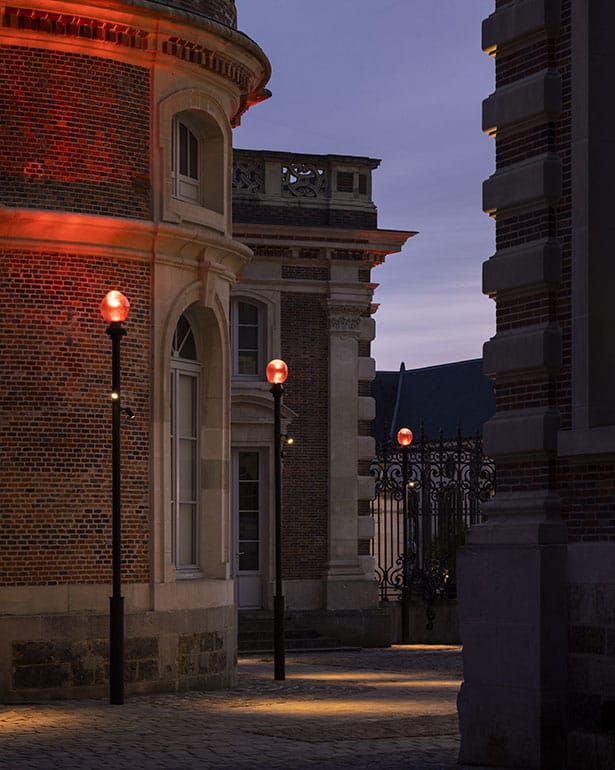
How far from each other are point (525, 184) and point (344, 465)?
19.2 m

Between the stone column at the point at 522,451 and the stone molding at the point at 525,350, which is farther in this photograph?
the stone molding at the point at 525,350

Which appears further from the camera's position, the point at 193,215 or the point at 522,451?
the point at 193,215

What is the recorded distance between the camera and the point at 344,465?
107 ft

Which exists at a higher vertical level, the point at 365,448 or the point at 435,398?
the point at 435,398

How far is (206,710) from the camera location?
1781 centimetres

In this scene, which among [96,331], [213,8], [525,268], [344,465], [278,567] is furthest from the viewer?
[344,465]

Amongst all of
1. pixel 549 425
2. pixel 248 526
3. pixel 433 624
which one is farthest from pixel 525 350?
pixel 433 624

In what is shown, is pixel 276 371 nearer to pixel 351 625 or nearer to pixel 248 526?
pixel 248 526

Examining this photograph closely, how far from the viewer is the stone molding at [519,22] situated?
44.6 ft

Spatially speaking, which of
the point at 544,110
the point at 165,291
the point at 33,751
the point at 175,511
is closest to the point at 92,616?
the point at 175,511

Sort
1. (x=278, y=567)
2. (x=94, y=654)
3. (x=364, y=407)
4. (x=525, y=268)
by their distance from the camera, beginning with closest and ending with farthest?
(x=525, y=268), (x=94, y=654), (x=278, y=567), (x=364, y=407)

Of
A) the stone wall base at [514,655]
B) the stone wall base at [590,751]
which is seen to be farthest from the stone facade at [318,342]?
the stone wall base at [590,751]

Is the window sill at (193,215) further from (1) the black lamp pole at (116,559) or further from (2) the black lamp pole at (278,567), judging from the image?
(2) the black lamp pole at (278,567)

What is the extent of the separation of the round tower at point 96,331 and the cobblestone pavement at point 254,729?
32.9 inches
